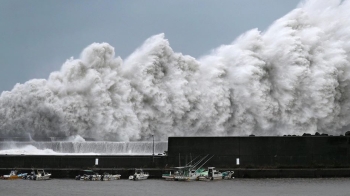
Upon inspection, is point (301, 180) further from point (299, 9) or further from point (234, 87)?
point (299, 9)

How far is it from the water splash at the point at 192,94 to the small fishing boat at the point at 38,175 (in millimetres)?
11209

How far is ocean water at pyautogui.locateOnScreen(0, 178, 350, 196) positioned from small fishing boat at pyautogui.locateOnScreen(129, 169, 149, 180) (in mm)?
622

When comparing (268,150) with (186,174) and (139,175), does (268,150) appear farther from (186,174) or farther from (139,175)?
(139,175)

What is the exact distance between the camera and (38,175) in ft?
117

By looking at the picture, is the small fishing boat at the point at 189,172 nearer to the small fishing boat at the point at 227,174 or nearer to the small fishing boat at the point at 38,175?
the small fishing boat at the point at 227,174

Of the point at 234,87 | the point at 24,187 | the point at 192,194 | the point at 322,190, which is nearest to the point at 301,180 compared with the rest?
the point at 322,190

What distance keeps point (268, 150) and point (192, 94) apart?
16.5m

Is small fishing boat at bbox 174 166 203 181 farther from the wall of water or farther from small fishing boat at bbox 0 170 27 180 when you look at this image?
small fishing boat at bbox 0 170 27 180

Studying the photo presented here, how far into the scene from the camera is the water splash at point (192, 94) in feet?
160

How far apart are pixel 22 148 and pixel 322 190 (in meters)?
22.9

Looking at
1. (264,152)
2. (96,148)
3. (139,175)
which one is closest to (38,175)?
(139,175)

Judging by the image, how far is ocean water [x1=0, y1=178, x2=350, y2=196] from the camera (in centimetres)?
2828

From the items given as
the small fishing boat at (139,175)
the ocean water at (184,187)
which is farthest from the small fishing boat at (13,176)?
the small fishing boat at (139,175)

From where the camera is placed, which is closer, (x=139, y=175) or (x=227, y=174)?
(x=227, y=174)
